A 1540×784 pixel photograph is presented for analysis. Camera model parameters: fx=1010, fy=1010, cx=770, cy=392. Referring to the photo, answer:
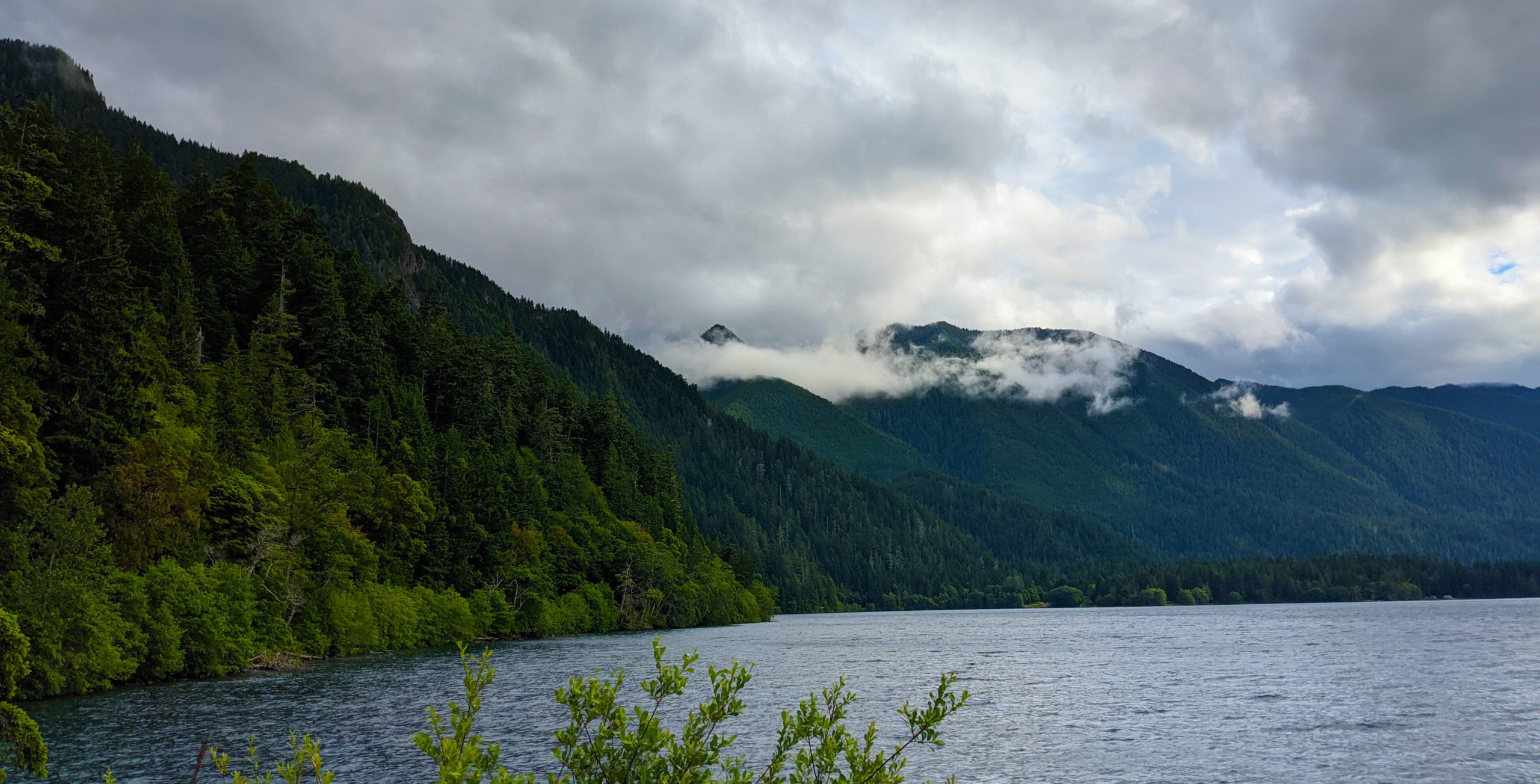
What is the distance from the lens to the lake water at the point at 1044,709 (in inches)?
1523

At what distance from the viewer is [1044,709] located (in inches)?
2247

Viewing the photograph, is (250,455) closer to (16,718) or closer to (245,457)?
(245,457)

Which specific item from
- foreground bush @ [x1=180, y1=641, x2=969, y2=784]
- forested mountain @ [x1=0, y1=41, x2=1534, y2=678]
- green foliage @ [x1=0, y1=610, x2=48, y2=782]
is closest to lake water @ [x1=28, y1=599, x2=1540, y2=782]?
green foliage @ [x1=0, y1=610, x2=48, y2=782]

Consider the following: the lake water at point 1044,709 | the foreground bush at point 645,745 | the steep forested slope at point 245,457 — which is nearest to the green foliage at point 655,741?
the foreground bush at point 645,745

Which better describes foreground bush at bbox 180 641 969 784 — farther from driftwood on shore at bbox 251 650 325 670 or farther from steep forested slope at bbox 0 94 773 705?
driftwood on shore at bbox 251 650 325 670

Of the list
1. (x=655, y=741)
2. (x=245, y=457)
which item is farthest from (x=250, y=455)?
(x=655, y=741)

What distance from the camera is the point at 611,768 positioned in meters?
10.3

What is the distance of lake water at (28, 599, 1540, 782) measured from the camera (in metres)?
38.7

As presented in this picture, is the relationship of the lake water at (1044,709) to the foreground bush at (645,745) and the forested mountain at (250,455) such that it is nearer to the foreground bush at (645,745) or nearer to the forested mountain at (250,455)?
the forested mountain at (250,455)

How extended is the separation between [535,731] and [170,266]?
61.8 meters

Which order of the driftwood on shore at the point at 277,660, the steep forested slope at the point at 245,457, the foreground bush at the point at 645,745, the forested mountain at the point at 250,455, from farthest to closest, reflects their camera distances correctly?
the driftwood on shore at the point at 277,660 < the forested mountain at the point at 250,455 < the steep forested slope at the point at 245,457 < the foreground bush at the point at 645,745

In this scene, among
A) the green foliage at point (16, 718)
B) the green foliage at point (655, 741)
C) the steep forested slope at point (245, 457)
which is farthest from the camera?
the steep forested slope at point (245, 457)

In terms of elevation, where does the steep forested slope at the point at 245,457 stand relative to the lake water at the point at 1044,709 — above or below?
above

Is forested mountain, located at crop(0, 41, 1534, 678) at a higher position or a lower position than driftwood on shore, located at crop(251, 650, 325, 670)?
higher
